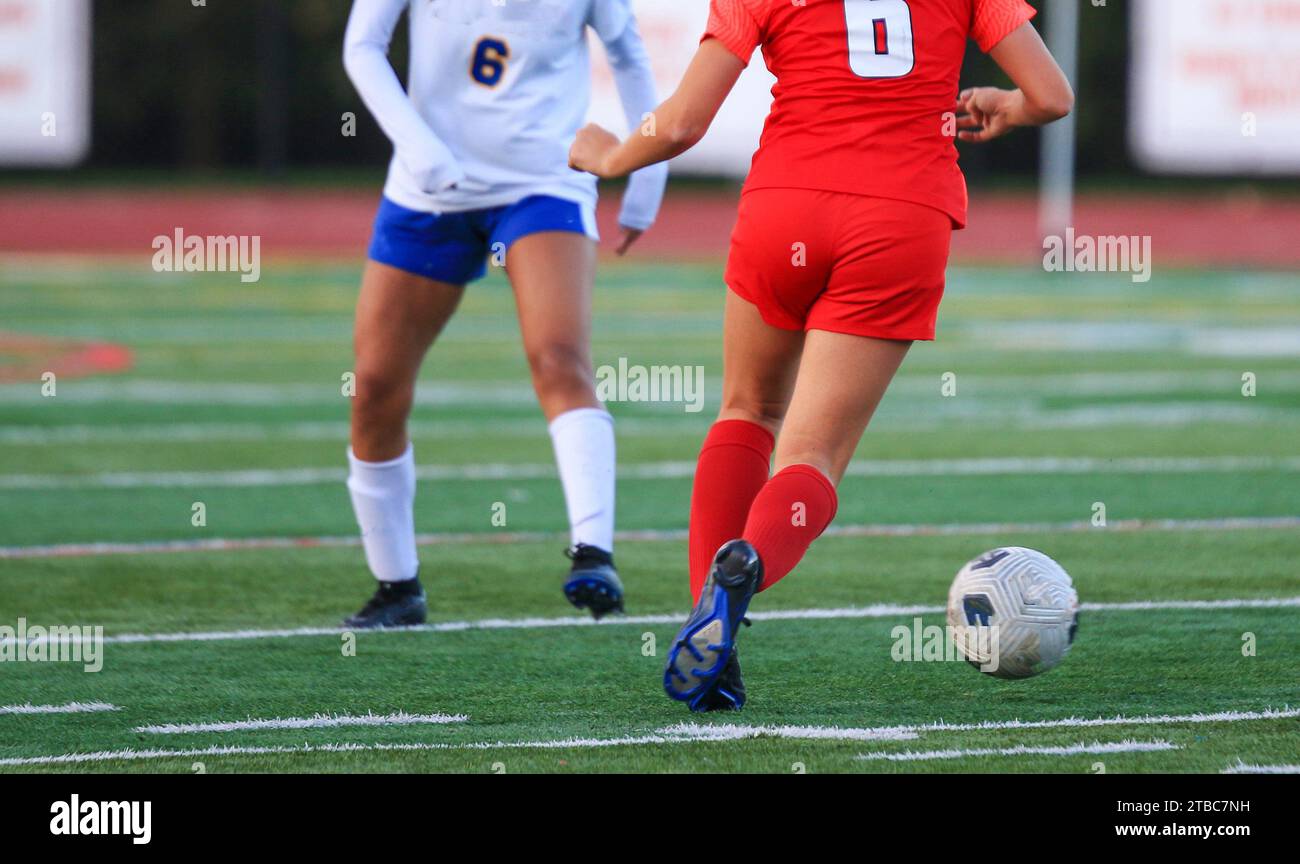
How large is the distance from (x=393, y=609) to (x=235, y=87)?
37299 mm

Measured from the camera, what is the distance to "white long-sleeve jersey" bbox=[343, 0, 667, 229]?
19.9 ft

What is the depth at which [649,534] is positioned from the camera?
315 inches

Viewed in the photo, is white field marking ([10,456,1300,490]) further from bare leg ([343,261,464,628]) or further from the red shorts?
the red shorts

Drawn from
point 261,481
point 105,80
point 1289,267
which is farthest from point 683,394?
point 105,80

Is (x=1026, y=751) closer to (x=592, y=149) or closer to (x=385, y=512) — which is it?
(x=592, y=149)

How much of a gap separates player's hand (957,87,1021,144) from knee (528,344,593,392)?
157cm

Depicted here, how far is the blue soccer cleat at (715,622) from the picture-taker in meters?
4.41

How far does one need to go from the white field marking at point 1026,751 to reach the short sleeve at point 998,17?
1571 mm

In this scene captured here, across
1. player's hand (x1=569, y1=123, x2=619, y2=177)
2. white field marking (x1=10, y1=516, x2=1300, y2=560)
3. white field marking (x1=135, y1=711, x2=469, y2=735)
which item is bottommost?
white field marking (x1=135, y1=711, x2=469, y2=735)

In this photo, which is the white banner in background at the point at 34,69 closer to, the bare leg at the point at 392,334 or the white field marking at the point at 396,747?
the bare leg at the point at 392,334

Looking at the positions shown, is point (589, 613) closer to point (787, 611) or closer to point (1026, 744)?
point (787, 611)
